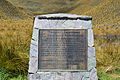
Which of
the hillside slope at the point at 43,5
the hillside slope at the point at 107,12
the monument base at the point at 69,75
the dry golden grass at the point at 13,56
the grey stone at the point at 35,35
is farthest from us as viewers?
the hillside slope at the point at 43,5

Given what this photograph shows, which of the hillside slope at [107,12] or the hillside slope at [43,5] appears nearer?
the hillside slope at [107,12]

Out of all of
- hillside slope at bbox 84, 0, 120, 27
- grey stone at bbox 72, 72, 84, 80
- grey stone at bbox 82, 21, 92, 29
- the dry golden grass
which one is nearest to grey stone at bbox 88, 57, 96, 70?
grey stone at bbox 72, 72, 84, 80

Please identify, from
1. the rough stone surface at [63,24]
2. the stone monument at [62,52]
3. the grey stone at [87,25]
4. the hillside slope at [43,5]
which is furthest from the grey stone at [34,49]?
the hillside slope at [43,5]

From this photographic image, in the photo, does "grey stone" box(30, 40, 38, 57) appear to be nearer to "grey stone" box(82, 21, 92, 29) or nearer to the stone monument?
the stone monument

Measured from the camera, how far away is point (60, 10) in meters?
66.5

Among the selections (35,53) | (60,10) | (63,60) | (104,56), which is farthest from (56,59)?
(60,10)

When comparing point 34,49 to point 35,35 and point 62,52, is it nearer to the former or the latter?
point 35,35

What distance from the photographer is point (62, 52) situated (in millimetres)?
4914

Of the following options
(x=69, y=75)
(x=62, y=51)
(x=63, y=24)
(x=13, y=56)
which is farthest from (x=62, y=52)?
(x=13, y=56)

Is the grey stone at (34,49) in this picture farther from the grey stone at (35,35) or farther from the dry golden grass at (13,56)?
the dry golden grass at (13,56)

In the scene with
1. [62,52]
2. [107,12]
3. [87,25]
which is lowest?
[62,52]

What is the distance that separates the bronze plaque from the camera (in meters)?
4.89

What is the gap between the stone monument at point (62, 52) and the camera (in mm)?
4852

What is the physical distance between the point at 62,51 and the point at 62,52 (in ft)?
0.07
